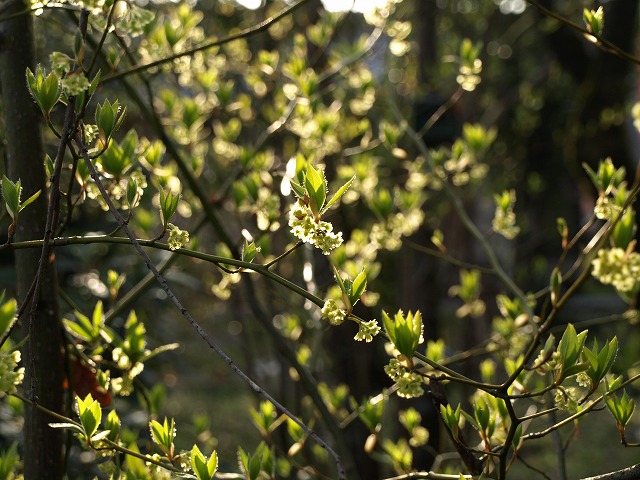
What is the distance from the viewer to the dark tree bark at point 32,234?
133 cm

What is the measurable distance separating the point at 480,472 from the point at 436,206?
4110mm

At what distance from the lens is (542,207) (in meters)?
7.01

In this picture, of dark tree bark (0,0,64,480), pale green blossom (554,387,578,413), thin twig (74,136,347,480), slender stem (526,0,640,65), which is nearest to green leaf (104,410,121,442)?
dark tree bark (0,0,64,480)

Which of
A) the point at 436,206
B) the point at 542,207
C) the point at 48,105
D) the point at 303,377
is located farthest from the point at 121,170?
the point at 542,207

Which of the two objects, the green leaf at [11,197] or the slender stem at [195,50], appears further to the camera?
the slender stem at [195,50]

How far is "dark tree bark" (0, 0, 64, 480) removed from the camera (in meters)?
1.33

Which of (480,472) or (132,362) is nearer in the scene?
(480,472)

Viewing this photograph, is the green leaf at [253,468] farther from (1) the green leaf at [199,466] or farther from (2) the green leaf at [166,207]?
(2) the green leaf at [166,207]

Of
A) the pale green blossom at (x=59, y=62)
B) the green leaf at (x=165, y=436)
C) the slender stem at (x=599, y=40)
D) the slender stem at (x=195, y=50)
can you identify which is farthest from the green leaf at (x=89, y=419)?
the slender stem at (x=599, y=40)

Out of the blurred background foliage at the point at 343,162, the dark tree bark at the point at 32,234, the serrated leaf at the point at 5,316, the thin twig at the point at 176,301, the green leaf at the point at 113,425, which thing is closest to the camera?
the serrated leaf at the point at 5,316

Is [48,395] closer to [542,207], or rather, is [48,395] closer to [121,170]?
[121,170]

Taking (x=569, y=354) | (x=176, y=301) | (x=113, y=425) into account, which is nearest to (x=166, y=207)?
(x=176, y=301)

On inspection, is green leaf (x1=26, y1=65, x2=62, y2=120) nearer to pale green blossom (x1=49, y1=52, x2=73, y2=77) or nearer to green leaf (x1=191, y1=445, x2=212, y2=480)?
pale green blossom (x1=49, y1=52, x2=73, y2=77)

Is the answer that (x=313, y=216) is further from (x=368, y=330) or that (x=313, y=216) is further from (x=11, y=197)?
(x=11, y=197)
